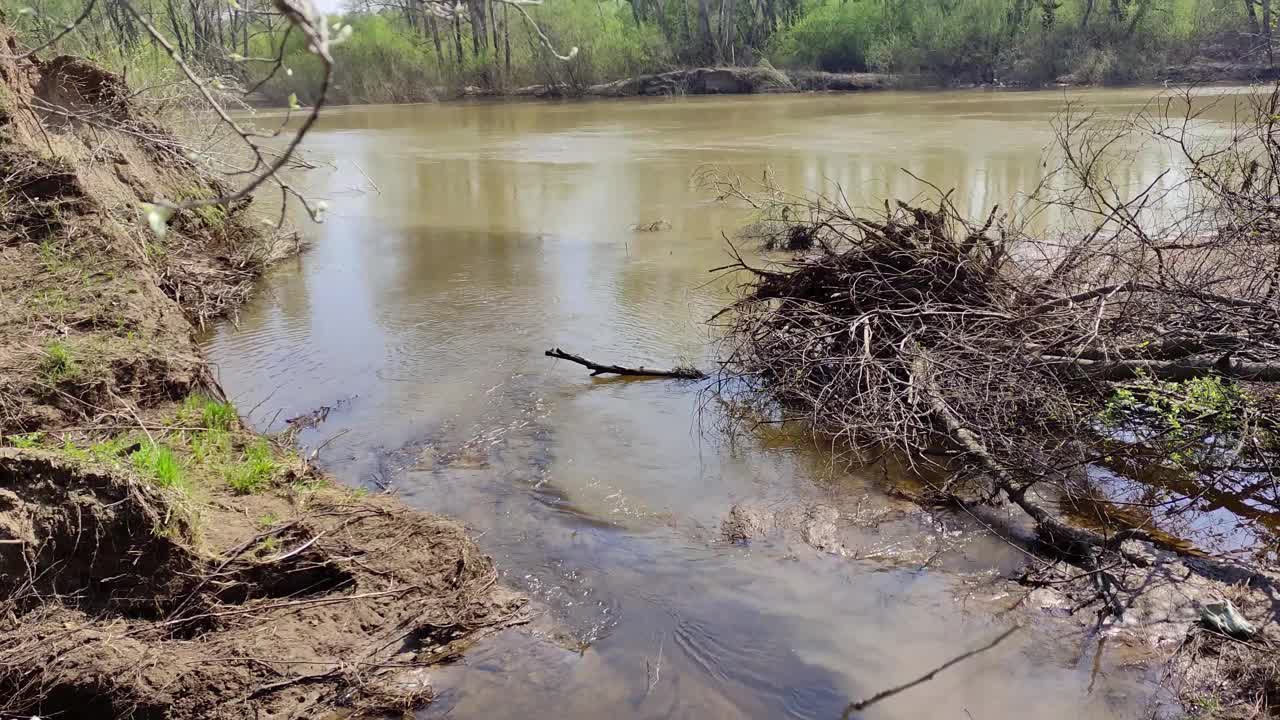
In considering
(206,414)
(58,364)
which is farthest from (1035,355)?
(58,364)

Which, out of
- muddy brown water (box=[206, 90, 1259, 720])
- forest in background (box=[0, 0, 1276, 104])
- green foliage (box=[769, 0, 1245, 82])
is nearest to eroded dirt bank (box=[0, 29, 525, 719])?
muddy brown water (box=[206, 90, 1259, 720])

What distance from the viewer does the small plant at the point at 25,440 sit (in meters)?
3.82

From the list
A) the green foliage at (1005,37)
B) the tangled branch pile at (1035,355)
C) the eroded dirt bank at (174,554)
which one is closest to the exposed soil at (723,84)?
the green foliage at (1005,37)

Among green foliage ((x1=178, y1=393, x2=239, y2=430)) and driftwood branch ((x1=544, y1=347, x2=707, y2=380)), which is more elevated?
green foliage ((x1=178, y1=393, x2=239, y2=430))

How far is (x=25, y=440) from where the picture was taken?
3.86 m

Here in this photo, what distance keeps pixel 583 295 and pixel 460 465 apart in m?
3.74

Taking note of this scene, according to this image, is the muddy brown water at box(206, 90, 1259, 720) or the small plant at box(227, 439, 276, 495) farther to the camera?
the small plant at box(227, 439, 276, 495)

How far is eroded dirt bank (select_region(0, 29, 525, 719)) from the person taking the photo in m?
3.08

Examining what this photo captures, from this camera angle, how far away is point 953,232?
6414 mm

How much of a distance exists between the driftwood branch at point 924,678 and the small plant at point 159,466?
9.08ft

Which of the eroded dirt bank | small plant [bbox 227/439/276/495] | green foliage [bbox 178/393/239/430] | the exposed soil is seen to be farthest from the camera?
the exposed soil

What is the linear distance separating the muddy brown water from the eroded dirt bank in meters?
0.33

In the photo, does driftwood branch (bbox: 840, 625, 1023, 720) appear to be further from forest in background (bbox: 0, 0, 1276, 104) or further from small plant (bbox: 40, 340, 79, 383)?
forest in background (bbox: 0, 0, 1276, 104)

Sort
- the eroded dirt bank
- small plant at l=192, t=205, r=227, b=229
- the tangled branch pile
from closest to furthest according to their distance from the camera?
the eroded dirt bank → the tangled branch pile → small plant at l=192, t=205, r=227, b=229
